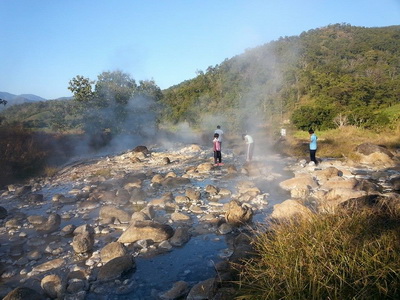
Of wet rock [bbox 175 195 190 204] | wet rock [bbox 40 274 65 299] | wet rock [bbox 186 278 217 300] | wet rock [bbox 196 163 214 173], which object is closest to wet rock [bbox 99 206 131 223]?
wet rock [bbox 175 195 190 204]

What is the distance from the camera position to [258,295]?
9.06 feet

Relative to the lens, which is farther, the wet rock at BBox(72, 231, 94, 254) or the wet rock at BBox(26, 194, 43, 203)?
the wet rock at BBox(26, 194, 43, 203)

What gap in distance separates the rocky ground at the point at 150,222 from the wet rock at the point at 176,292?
0.6 inches

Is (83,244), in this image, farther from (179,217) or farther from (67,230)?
(179,217)

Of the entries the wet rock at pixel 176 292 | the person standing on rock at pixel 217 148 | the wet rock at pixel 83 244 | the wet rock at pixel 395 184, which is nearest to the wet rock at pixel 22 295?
the wet rock at pixel 83 244

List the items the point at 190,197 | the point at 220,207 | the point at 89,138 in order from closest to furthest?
the point at 220,207, the point at 190,197, the point at 89,138

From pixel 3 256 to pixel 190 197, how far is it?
14.5ft

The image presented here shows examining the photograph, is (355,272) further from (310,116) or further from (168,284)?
(310,116)

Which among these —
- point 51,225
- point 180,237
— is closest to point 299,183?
point 180,237

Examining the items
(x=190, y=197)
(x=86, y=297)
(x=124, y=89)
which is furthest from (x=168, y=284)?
(x=124, y=89)

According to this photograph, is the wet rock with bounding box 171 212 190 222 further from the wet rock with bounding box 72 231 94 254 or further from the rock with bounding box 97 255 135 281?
the rock with bounding box 97 255 135 281

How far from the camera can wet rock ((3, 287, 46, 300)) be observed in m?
3.75

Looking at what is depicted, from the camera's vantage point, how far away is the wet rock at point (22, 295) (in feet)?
12.3

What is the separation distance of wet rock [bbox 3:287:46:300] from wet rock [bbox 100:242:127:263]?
1.13m
